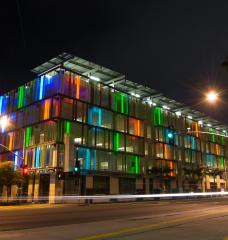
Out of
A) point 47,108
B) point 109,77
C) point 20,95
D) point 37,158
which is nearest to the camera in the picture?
point 37,158

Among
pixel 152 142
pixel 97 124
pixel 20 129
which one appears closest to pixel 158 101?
pixel 152 142

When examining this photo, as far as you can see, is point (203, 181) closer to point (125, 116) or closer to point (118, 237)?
point (125, 116)

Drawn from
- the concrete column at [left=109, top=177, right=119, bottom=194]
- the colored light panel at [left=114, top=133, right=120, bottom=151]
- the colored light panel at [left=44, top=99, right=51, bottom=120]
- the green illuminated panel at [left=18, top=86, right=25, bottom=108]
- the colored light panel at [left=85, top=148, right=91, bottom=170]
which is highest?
the green illuminated panel at [left=18, top=86, right=25, bottom=108]

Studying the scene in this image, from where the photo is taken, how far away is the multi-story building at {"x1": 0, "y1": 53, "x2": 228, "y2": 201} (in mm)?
50031

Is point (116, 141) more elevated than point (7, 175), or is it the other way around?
point (116, 141)

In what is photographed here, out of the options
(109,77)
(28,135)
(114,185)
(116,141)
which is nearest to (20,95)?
(28,135)

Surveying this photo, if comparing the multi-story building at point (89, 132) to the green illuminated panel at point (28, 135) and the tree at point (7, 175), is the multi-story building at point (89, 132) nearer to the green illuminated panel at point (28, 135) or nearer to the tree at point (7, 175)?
the green illuminated panel at point (28, 135)

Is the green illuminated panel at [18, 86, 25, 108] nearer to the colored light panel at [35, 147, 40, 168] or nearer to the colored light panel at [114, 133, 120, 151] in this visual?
the colored light panel at [35, 147, 40, 168]

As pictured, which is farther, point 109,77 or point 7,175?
point 109,77

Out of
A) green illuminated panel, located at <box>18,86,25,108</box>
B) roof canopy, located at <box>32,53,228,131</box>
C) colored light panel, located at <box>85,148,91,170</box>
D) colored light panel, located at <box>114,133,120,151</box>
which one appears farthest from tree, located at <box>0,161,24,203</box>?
colored light panel, located at <box>114,133,120,151</box>

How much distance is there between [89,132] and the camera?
53688 millimetres

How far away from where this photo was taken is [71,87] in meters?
53.0

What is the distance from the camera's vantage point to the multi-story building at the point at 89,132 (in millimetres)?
50031

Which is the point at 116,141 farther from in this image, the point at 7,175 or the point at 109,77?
the point at 7,175
